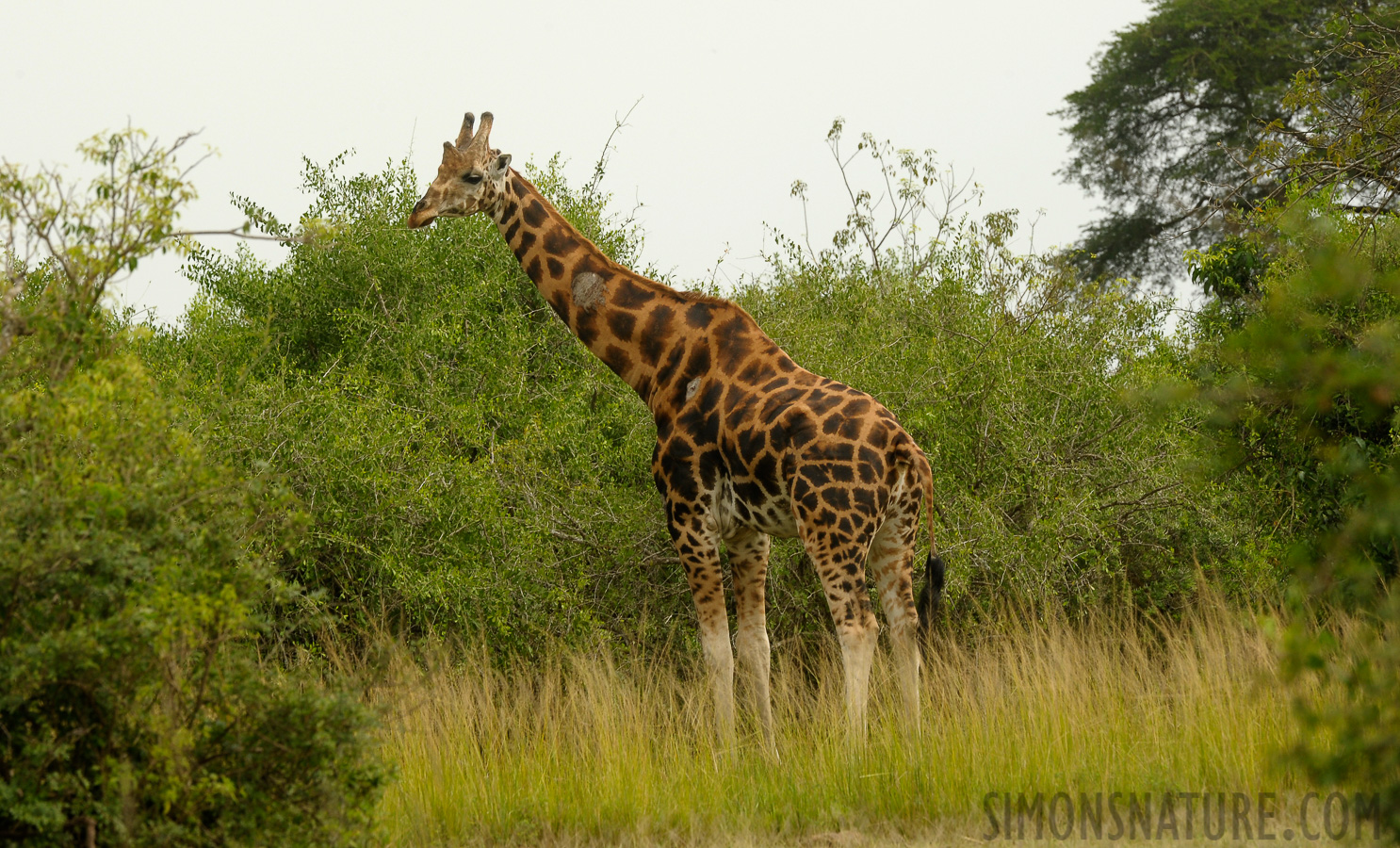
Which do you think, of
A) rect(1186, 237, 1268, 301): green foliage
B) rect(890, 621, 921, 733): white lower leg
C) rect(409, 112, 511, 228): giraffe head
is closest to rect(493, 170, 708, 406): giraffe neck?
rect(409, 112, 511, 228): giraffe head

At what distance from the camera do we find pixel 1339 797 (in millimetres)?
4832

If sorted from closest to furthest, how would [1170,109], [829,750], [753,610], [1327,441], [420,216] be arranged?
[829,750]
[753,610]
[420,216]
[1327,441]
[1170,109]

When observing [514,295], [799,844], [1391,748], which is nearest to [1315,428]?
[799,844]

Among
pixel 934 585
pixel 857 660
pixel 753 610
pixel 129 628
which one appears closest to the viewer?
pixel 129 628

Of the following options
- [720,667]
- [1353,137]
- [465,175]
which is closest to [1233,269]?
[1353,137]

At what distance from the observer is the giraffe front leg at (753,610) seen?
262 inches

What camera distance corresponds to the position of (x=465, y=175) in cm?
743

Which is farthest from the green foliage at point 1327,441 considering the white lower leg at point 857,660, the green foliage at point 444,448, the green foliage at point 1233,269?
the green foliage at point 444,448

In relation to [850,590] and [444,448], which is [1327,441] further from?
Result: [444,448]

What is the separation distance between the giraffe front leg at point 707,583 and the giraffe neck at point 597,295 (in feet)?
2.85

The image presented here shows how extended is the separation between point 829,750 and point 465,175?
4049 mm

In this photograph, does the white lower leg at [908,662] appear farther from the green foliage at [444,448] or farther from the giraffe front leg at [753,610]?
the green foliage at [444,448]

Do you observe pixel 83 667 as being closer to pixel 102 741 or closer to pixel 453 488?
pixel 102 741

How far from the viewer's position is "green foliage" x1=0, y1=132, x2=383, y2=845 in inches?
143
